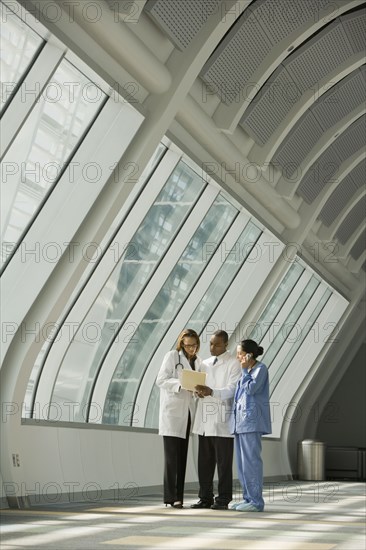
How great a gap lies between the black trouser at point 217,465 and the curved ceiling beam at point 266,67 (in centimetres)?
355

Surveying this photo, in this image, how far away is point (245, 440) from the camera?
9.83 m

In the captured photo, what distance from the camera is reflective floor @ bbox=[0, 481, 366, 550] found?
20.7 feet

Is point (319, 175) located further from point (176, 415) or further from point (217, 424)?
point (176, 415)

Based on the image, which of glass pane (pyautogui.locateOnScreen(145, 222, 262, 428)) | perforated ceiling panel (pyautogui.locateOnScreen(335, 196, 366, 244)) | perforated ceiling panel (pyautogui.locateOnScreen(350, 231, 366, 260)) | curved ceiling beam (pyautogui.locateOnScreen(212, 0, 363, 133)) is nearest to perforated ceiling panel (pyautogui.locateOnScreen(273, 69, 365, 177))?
glass pane (pyautogui.locateOnScreen(145, 222, 262, 428))

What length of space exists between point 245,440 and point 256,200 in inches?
182

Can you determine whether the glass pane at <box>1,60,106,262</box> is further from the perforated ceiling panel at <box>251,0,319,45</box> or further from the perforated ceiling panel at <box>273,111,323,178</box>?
the perforated ceiling panel at <box>273,111,323,178</box>

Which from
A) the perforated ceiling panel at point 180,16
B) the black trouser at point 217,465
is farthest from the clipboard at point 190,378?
the perforated ceiling panel at point 180,16

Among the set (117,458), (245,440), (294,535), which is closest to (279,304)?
(117,458)

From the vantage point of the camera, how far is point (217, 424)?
9.83 meters

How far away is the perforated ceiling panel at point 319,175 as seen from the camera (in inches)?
576

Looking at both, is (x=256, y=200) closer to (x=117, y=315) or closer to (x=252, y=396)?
(x=117, y=315)

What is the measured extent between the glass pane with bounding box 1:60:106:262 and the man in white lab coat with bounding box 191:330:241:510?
2381mm

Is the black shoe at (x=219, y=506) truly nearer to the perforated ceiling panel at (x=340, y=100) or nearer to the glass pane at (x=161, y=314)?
the glass pane at (x=161, y=314)

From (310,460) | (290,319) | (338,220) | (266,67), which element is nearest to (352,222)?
(338,220)
